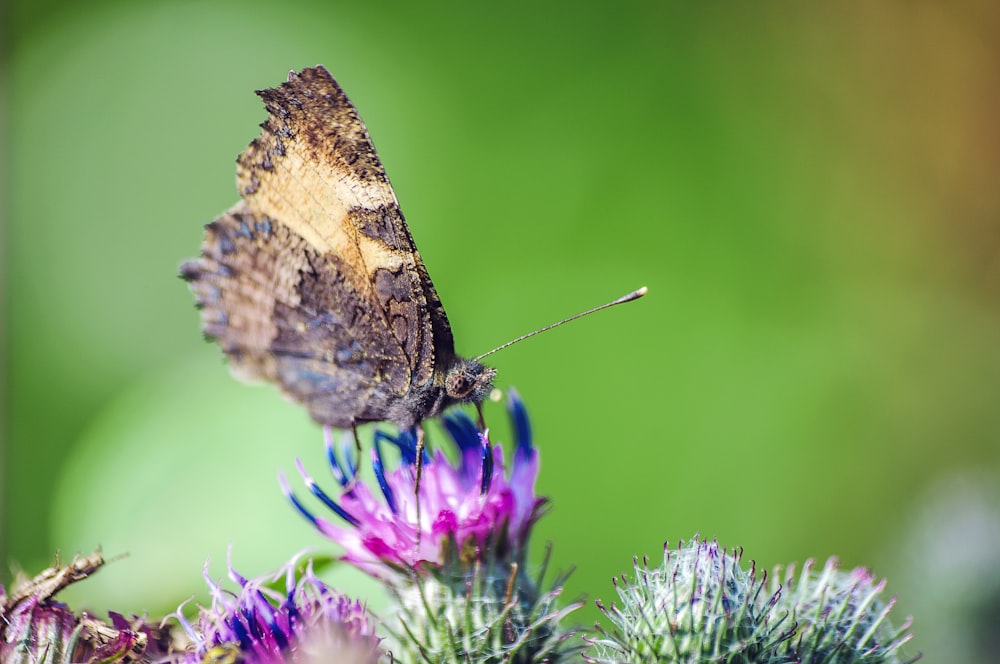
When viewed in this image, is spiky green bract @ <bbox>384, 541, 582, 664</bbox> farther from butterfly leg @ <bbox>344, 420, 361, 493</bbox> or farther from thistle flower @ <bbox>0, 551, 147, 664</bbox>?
thistle flower @ <bbox>0, 551, 147, 664</bbox>

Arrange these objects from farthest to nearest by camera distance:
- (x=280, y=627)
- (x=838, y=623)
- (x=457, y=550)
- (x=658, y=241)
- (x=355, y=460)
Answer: (x=658, y=241) < (x=355, y=460) < (x=457, y=550) < (x=838, y=623) < (x=280, y=627)

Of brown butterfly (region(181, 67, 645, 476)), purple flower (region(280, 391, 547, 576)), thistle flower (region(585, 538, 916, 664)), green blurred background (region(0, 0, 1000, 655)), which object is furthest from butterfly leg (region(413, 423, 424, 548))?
green blurred background (region(0, 0, 1000, 655))

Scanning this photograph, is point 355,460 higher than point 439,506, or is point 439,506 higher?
point 355,460

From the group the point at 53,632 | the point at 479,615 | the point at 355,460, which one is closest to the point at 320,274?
the point at 355,460

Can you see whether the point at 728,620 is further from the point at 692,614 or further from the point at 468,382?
the point at 468,382

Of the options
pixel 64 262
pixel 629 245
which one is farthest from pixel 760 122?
pixel 64 262
